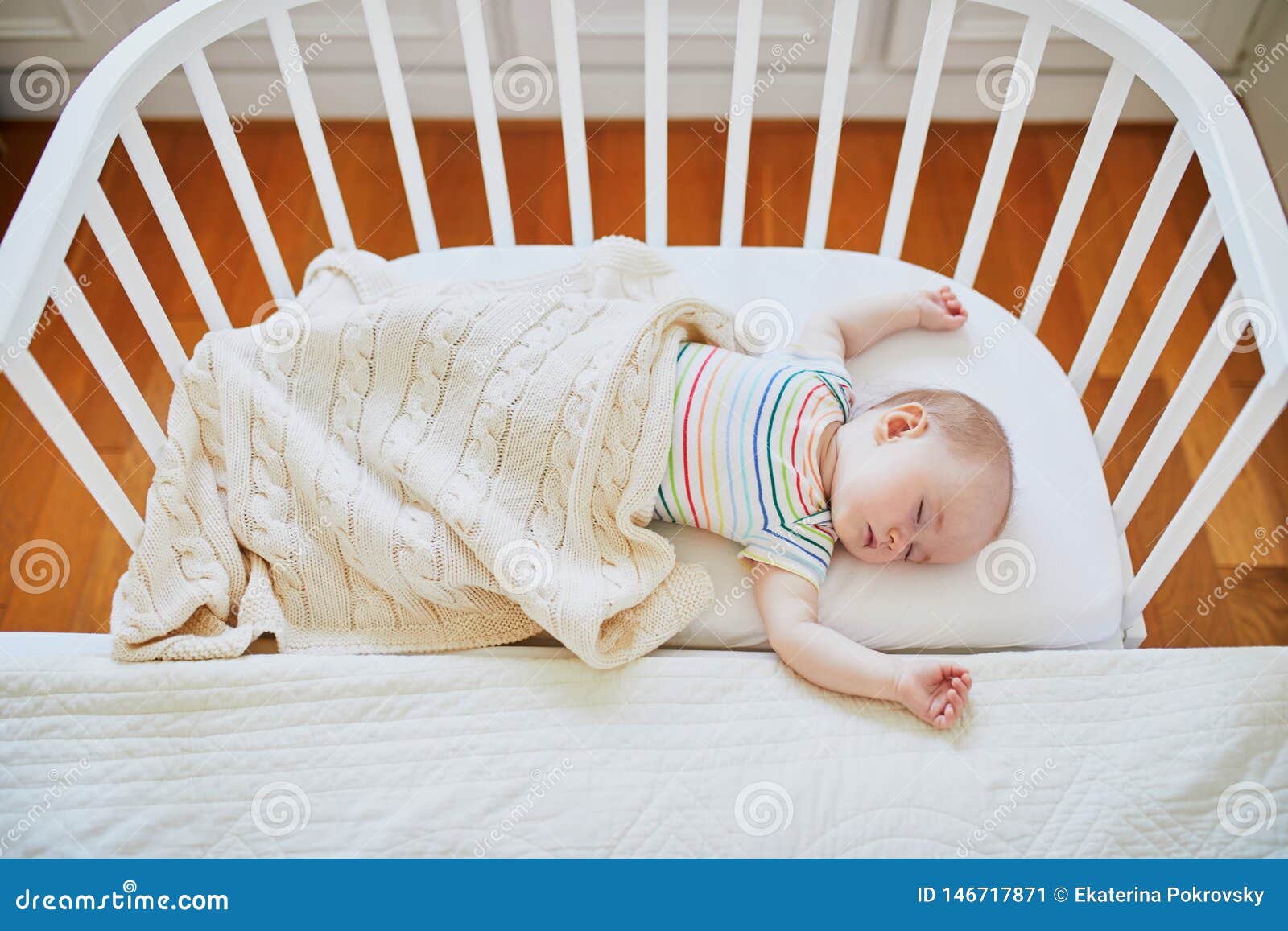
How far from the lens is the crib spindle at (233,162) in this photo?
1.03 meters

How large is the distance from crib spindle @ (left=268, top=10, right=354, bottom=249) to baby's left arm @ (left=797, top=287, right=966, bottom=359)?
0.56 meters

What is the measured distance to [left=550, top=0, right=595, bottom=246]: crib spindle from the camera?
109cm

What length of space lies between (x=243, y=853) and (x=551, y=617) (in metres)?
0.33

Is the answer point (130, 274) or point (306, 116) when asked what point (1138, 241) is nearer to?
point (306, 116)

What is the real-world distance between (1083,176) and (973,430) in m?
0.30

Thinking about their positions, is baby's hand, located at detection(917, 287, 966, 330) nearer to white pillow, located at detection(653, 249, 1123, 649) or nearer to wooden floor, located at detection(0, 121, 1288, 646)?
white pillow, located at detection(653, 249, 1123, 649)

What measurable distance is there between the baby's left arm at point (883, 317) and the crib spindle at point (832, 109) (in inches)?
4.6

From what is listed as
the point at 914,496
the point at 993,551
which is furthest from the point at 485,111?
the point at 993,551

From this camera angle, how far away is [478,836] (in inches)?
35.3

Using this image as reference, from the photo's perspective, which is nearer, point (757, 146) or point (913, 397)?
point (913, 397)

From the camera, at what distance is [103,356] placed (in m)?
0.98

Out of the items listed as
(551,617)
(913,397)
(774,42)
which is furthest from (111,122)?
(774,42)
